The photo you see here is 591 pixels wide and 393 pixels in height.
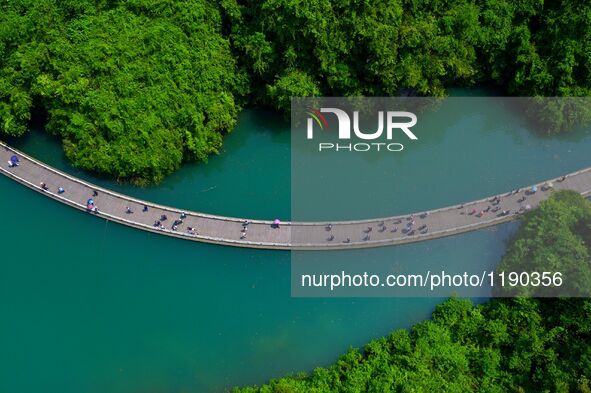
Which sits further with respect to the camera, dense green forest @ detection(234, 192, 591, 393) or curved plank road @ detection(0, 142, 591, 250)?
curved plank road @ detection(0, 142, 591, 250)

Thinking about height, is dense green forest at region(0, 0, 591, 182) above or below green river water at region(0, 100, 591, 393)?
above

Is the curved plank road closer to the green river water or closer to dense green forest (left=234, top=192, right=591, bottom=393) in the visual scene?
the green river water

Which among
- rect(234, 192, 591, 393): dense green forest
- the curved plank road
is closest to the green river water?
the curved plank road

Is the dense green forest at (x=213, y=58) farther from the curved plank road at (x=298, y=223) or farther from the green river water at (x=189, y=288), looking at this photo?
the green river water at (x=189, y=288)


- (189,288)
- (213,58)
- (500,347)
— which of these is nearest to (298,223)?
(189,288)

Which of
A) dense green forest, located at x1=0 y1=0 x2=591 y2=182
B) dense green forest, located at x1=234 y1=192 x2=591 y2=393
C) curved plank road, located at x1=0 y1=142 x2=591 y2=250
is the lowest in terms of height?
dense green forest, located at x1=234 y1=192 x2=591 y2=393

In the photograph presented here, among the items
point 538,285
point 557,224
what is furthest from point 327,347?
point 557,224

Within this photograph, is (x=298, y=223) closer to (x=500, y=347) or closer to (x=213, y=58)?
(x=213, y=58)

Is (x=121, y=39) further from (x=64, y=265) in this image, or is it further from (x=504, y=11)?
(x=504, y=11)
